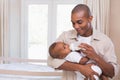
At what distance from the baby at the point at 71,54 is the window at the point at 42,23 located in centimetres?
197

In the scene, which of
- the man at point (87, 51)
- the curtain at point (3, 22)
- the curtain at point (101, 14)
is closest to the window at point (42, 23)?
the curtain at point (3, 22)

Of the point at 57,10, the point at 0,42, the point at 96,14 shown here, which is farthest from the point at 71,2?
the point at 0,42

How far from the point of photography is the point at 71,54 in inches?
51.3

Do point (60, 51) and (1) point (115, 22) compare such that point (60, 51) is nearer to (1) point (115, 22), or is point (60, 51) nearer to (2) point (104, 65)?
(2) point (104, 65)

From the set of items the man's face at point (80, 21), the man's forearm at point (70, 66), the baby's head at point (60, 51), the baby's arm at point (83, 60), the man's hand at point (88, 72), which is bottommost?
the man's hand at point (88, 72)

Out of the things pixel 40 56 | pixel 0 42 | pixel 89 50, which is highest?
pixel 89 50

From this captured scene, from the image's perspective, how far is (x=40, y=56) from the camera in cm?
338

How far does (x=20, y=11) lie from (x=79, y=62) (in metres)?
2.18

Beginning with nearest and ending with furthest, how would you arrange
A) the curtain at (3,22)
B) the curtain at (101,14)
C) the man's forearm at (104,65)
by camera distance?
the man's forearm at (104,65), the curtain at (101,14), the curtain at (3,22)

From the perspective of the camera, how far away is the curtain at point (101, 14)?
287 cm

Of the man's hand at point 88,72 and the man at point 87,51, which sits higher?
the man at point 87,51

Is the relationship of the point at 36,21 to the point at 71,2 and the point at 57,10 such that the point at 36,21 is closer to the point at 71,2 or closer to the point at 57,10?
the point at 57,10

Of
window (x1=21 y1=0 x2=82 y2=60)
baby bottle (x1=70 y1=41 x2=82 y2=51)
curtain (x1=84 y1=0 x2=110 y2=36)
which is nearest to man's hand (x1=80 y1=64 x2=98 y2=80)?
baby bottle (x1=70 y1=41 x2=82 y2=51)

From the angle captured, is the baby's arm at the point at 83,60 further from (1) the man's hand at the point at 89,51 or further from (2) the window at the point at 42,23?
(2) the window at the point at 42,23
